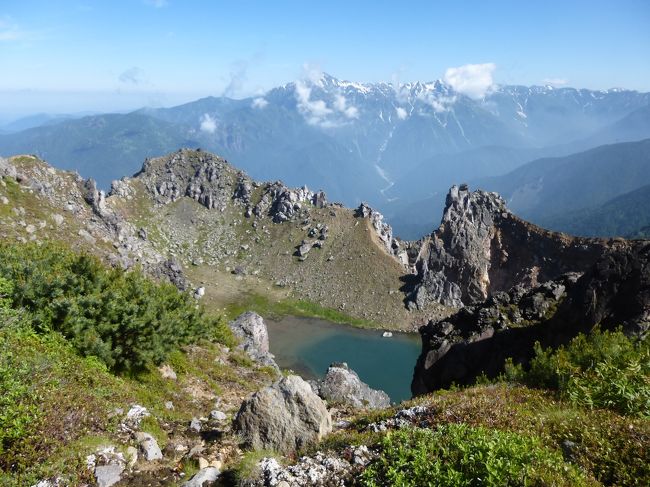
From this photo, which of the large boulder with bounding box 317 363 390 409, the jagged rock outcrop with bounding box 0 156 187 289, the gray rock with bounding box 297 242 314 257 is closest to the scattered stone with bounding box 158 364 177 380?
the large boulder with bounding box 317 363 390 409

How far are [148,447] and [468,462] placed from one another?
8127 millimetres

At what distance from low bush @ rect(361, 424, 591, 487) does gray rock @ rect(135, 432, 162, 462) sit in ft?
19.2

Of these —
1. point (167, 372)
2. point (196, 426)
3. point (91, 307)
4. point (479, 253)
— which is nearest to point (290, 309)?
point (479, 253)

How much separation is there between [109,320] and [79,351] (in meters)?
1.81

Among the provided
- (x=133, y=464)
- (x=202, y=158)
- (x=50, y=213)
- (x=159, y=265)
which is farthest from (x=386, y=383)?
(x=202, y=158)

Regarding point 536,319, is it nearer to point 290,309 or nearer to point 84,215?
point 290,309

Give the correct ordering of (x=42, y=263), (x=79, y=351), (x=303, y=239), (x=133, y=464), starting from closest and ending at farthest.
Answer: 1. (x=133, y=464)
2. (x=79, y=351)
3. (x=42, y=263)
4. (x=303, y=239)

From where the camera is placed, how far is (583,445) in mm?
8711

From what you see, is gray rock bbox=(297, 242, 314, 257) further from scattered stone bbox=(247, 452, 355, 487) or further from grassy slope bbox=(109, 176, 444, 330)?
scattered stone bbox=(247, 452, 355, 487)

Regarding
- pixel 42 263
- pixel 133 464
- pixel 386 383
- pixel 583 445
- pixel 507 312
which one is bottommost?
pixel 386 383

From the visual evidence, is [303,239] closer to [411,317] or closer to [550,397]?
[411,317]

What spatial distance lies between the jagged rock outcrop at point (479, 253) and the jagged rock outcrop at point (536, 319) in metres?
62.0

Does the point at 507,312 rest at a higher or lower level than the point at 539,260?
higher

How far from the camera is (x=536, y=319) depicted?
33.6 meters
